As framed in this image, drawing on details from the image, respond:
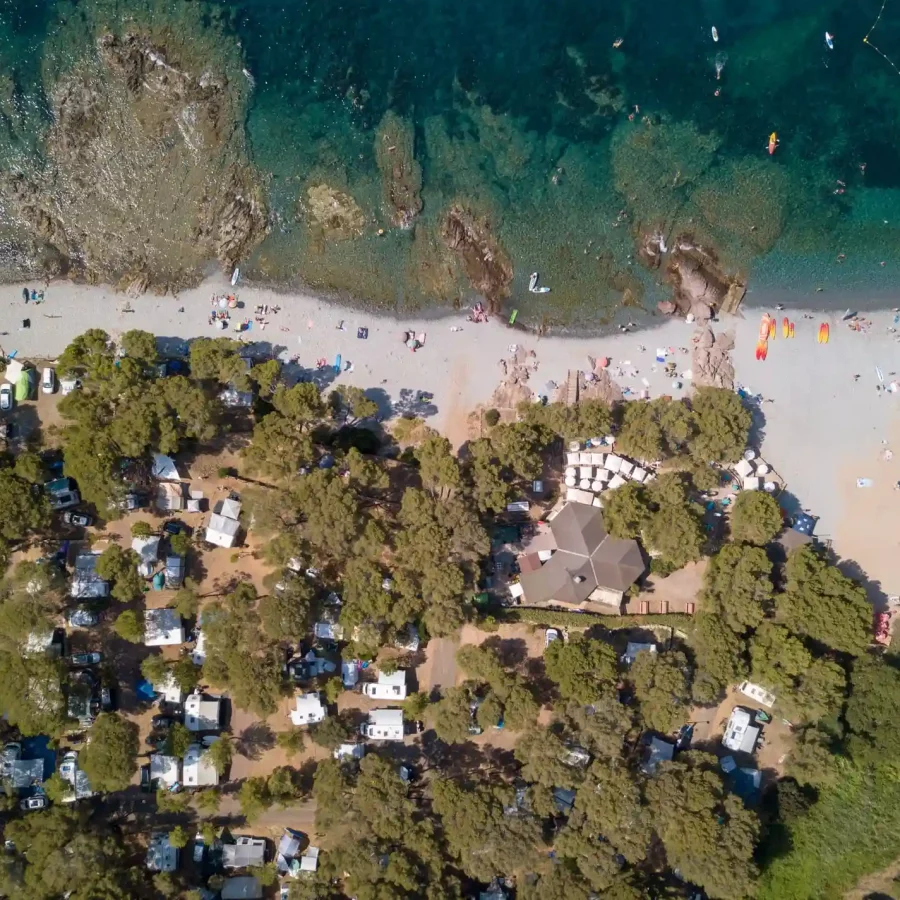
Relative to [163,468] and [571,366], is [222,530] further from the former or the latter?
[571,366]

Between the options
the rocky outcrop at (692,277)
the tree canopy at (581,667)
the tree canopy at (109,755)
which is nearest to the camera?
the tree canopy at (109,755)

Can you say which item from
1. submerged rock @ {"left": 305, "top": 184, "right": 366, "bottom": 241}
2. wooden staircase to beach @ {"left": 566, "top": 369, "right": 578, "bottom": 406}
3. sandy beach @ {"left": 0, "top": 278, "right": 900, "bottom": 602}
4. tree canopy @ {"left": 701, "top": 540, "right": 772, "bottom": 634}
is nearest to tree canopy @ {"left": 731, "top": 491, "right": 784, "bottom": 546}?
tree canopy @ {"left": 701, "top": 540, "right": 772, "bottom": 634}

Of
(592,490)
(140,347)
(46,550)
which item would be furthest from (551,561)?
(46,550)


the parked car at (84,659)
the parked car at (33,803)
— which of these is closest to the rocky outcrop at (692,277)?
the parked car at (84,659)

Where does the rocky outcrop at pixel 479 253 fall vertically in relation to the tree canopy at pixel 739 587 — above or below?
above

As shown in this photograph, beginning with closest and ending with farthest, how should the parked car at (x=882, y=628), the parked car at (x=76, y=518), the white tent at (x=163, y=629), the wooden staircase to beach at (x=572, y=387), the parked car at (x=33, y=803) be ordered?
1. the parked car at (x=33, y=803)
2. the white tent at (x=163, y=629)
3. the parked car at (x=76, y=518)
4. the parked car at (x=882, y=628)
5. the wooden staircase to beach at (x=572, y=387)

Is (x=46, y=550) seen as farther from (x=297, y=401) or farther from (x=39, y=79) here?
(x=39, y=79)

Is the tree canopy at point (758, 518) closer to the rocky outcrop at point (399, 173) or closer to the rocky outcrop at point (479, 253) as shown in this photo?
the rocky outcrop at point (479, 253)

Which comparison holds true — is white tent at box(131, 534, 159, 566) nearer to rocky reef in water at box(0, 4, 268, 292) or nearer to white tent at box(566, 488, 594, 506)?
rocky reef in water at box(0, 4, 268, 292)
